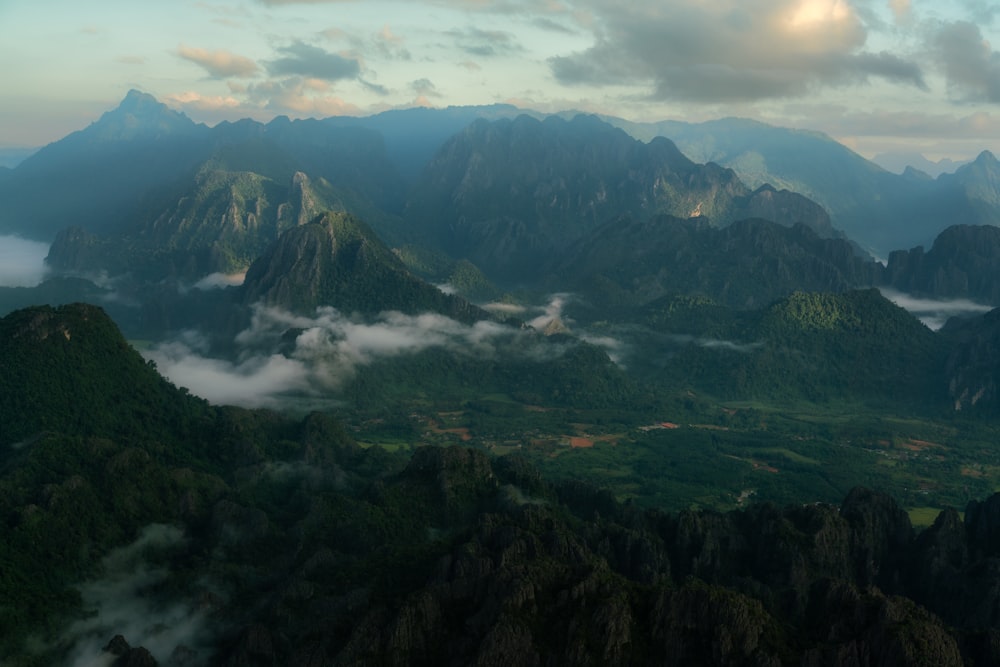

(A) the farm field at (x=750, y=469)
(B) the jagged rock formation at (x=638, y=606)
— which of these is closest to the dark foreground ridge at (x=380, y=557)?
(B) the jagged rock formation at (x=638, y=606)

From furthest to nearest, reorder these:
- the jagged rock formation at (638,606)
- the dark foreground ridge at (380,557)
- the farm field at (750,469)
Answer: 1. the farm field at (750,469)
2. the dark foreground ridge at (380,557)
3. the jagged rock formation at (638,606)

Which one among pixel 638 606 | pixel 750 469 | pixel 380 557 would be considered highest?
pixel 638 606

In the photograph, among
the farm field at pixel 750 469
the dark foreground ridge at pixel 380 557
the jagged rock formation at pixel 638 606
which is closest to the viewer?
the jagged rock formation at pixel 638 606

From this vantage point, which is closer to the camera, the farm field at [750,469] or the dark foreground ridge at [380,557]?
the dark foreground ridge at [380,557]

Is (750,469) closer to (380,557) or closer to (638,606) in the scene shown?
(380,557)

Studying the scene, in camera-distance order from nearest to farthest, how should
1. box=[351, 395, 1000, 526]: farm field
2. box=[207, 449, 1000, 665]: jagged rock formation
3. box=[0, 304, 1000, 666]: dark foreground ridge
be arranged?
box=[207, 449, 1000, 665]: jagged rock formation
box=[0, 304, 1000, 666]: dark foreground ridge
box=[351, 395, 1000, 526]: farm field

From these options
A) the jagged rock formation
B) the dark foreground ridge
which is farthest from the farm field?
the jagged rock formation

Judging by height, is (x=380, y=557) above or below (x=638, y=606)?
below

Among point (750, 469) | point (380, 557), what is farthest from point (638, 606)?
point (750, 469)

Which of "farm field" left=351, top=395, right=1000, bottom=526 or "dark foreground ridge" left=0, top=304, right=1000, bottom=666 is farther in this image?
"farm field" left=351, top=395, right=1000, bottom=526

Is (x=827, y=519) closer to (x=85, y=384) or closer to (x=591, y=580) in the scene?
(x=591, y=580)

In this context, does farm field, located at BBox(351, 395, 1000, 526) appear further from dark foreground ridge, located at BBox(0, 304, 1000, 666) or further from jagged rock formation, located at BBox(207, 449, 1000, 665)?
jagged rock formation, located at BBox(207, 449, 1000, 665)

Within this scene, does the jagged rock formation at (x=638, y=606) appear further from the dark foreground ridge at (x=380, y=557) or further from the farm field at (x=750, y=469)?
the farm field at (x=750, y=469)
